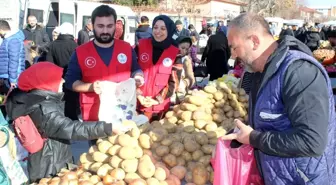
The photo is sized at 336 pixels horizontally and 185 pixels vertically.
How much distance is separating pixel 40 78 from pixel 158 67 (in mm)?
1312

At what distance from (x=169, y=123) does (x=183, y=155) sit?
1.55 feet

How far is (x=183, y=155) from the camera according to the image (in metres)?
2.81

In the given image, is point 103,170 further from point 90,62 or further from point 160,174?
point 90,62

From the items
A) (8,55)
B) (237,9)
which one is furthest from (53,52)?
(237,9)

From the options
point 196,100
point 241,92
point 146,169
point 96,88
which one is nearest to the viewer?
point 146,169

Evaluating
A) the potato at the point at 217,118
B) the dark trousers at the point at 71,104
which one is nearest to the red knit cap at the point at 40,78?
the potato at the point at 217,118

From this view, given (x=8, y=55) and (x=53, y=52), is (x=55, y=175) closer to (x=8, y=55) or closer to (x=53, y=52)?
(x=53, y=52)

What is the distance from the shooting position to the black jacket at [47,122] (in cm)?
260

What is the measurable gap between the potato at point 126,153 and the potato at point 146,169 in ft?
0.29

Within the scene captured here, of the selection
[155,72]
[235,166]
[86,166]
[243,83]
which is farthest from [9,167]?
[243,83]

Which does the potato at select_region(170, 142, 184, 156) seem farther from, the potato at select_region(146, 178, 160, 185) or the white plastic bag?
the white plastic bag

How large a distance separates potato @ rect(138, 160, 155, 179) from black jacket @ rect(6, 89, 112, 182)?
33cm

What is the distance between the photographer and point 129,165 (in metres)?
2.54

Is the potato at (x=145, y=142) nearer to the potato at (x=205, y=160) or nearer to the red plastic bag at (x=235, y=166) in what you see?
the potato at (x=205, y=160)
